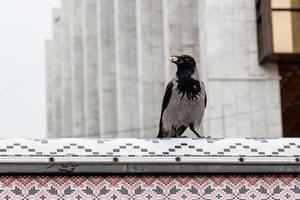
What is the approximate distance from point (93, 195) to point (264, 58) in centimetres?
2424

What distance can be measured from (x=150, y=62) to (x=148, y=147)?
31.1m

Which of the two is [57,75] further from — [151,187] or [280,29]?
[151,187]

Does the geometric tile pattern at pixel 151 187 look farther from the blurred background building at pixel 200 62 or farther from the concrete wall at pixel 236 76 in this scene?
the concrete wall at pixel 236 76

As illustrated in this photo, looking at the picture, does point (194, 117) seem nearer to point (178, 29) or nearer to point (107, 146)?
point (107, 146)

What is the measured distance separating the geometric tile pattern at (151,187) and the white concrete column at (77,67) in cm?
4886

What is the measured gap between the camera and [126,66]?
39.4m

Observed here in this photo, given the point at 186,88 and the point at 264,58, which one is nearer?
the point at 186,88

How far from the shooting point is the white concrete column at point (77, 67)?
178 feet

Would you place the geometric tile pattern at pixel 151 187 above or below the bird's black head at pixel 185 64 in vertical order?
below

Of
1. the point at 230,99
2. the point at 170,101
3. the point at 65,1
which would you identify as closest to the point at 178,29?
the point at 230,99

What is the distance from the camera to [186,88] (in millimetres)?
5758

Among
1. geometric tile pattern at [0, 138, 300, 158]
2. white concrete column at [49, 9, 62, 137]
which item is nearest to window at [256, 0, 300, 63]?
geometric tile pattern at [0, 138, 300, 158]

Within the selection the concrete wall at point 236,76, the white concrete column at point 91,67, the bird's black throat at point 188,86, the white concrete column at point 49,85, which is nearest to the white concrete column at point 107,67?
the white concrete column at point 91,67

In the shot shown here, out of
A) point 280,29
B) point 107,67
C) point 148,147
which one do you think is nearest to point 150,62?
point 107,67
